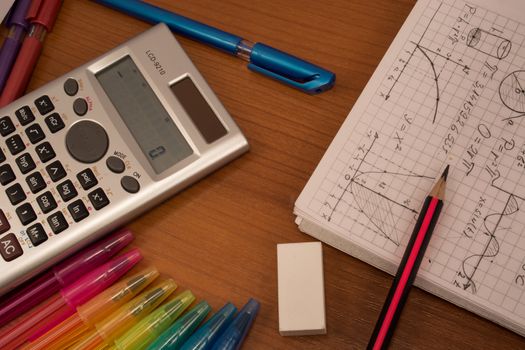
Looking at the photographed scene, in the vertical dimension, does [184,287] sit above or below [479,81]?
below

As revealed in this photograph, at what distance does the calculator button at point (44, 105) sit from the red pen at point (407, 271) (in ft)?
1.09

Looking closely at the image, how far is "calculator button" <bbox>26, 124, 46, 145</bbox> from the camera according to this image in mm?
458

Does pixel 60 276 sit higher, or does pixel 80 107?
pixel 80 107

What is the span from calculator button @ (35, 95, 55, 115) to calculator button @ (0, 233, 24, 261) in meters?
0.12

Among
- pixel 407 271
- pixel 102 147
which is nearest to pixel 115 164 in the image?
pixel 102 147

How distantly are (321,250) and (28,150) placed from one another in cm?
27

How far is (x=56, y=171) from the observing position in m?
0.45

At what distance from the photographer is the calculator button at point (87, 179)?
445 millimetres

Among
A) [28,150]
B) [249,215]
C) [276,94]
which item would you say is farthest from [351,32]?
[28,150]

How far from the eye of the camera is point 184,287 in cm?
44

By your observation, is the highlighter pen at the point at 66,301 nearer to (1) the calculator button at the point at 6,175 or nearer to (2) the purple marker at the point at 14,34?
(1) the calculator button at the point at 6,175

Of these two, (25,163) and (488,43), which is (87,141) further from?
(488,43)

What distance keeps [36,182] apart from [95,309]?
0.12 metres

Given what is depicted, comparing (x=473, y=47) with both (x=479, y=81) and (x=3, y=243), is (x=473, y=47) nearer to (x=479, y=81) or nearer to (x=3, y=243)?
(x=479, y=81)
